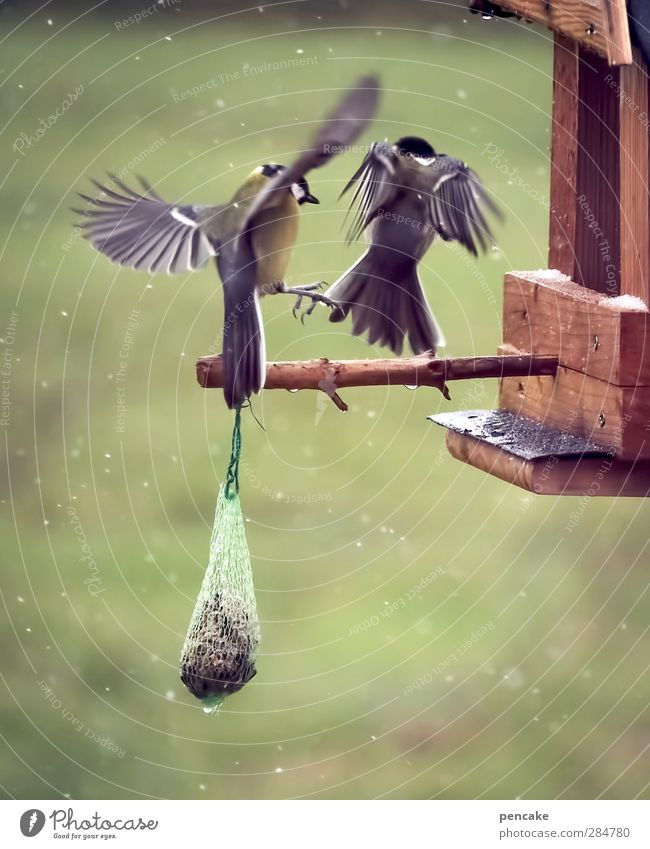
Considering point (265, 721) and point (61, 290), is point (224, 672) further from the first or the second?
point (61, 290)

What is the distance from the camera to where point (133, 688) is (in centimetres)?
289

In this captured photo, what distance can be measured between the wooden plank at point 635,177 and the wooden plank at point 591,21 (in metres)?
0.05

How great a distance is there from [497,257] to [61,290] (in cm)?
172

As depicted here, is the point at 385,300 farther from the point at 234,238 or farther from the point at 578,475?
the point at 578,475

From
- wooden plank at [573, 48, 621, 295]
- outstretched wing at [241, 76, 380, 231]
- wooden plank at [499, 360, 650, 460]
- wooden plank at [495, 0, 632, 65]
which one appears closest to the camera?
outstretched wing at [241, 76, 380, 231]

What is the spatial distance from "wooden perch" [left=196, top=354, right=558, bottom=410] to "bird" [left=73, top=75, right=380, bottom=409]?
0.8 inches

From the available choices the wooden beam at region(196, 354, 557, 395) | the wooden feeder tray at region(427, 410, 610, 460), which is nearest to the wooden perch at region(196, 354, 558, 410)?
the wooden beam at region(196, 354, 557, 395)

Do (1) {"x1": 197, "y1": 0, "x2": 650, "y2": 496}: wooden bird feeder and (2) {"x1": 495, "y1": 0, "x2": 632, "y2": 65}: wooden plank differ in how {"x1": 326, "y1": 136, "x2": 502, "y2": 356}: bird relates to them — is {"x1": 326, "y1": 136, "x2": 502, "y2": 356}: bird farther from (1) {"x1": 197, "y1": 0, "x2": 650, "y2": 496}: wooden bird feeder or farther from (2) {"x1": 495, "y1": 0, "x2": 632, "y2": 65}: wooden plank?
(2) {"x1": 495, "y1": 0, "x2": 632, "y2": 65}: wooden plank

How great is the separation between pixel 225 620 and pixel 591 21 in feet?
2.60

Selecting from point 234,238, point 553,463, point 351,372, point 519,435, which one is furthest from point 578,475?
point 234,238

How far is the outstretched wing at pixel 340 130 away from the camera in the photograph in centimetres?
126

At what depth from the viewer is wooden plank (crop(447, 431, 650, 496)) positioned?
1468 mm

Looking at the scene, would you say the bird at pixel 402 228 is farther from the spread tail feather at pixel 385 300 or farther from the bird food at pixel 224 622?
the bird food at pixel 224 622

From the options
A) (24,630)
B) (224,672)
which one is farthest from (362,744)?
(224,672)
